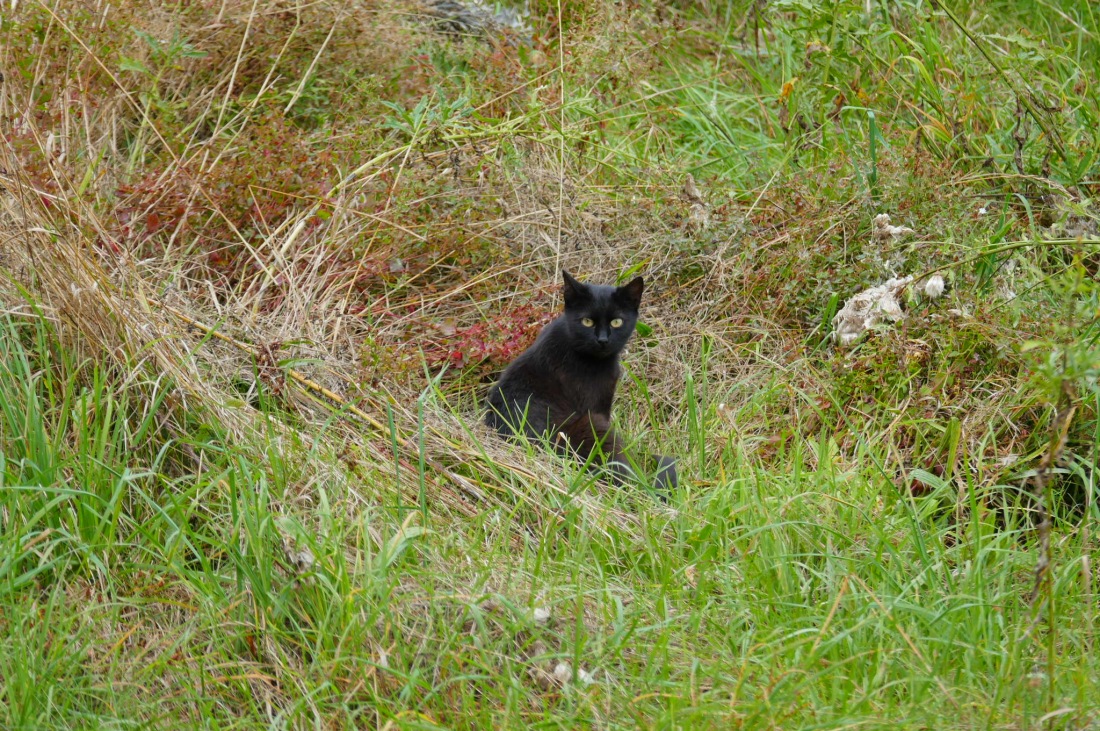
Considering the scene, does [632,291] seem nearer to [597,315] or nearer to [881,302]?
[597,315]

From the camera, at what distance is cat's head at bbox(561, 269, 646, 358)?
3967 millimetres

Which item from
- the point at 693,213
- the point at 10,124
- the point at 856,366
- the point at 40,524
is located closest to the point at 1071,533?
the point at 856,366

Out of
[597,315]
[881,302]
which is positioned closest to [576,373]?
[597,315]

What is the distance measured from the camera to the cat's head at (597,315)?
3967mm

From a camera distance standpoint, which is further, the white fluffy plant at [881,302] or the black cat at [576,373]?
the black cat at [576,373]

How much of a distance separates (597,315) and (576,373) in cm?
23

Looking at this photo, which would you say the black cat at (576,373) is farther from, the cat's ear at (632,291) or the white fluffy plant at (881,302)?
the white fluffy plant at (881,302)

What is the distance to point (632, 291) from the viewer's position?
4.06 meters

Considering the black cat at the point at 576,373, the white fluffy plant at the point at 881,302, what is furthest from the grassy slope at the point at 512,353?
the black cat at the point at 576,373

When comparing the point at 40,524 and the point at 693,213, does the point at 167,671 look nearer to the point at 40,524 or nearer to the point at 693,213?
the point at 40,524

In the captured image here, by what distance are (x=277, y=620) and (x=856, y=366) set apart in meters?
2.21

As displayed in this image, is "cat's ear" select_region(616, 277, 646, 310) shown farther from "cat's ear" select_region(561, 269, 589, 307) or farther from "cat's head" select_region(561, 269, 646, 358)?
"cat's ear" select_region(561, 269, 589, 307)

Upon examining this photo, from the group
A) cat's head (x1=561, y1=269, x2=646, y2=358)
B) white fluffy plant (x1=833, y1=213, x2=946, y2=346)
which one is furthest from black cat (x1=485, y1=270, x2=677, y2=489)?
white fluffy plant (x1=833, y1=213, x2=946, y2=346)

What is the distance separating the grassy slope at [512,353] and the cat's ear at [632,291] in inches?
14.1
